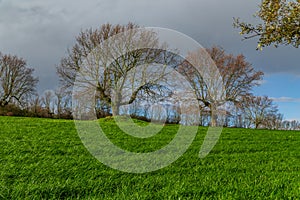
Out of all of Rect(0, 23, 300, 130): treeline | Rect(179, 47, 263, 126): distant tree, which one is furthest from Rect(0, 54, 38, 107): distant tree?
Rect(179, 47, 263, 126): distant tree

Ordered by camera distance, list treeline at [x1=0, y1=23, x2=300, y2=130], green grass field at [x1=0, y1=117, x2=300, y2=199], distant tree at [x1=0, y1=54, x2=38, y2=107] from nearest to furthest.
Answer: green grass field at [x1=0, y1=117, x2=300, y2=199], treeline at [x1=0, y1=23, x2=300, y2=130], distant tree at [x1=0, y1=54, x2=38, y2=107]

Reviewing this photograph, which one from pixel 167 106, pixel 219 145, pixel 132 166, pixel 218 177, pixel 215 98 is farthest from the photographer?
pixel 215 98

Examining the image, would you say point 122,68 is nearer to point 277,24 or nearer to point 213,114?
point 213,114

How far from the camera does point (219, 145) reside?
37.7 ft

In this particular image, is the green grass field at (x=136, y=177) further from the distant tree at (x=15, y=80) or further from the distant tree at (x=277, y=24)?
the distant tree at (x=15, y=80)

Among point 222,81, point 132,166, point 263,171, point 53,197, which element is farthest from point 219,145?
point 222,81

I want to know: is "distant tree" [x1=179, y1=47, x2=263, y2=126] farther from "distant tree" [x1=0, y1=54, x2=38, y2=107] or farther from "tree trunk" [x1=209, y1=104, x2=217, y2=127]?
"distant tree" [x1=0, y1=54, x2=38, y2=107]

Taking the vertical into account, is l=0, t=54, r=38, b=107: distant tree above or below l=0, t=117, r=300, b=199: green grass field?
above

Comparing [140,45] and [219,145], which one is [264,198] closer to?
[219,145]

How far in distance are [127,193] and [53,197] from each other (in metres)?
1.09

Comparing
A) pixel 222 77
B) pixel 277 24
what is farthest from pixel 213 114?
pixel 277 24

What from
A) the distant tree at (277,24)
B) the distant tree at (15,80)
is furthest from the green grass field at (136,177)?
the distant tree at (15,80)

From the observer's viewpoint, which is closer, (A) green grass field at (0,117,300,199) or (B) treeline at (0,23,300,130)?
(A) green grass field at (0,117,300,199)

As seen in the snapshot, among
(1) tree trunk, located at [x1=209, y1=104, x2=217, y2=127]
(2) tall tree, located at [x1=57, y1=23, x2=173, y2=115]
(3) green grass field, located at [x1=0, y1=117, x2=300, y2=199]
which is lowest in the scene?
(3) green grass field, located at [x1=0, y1=117, x2=300, y2=199]
